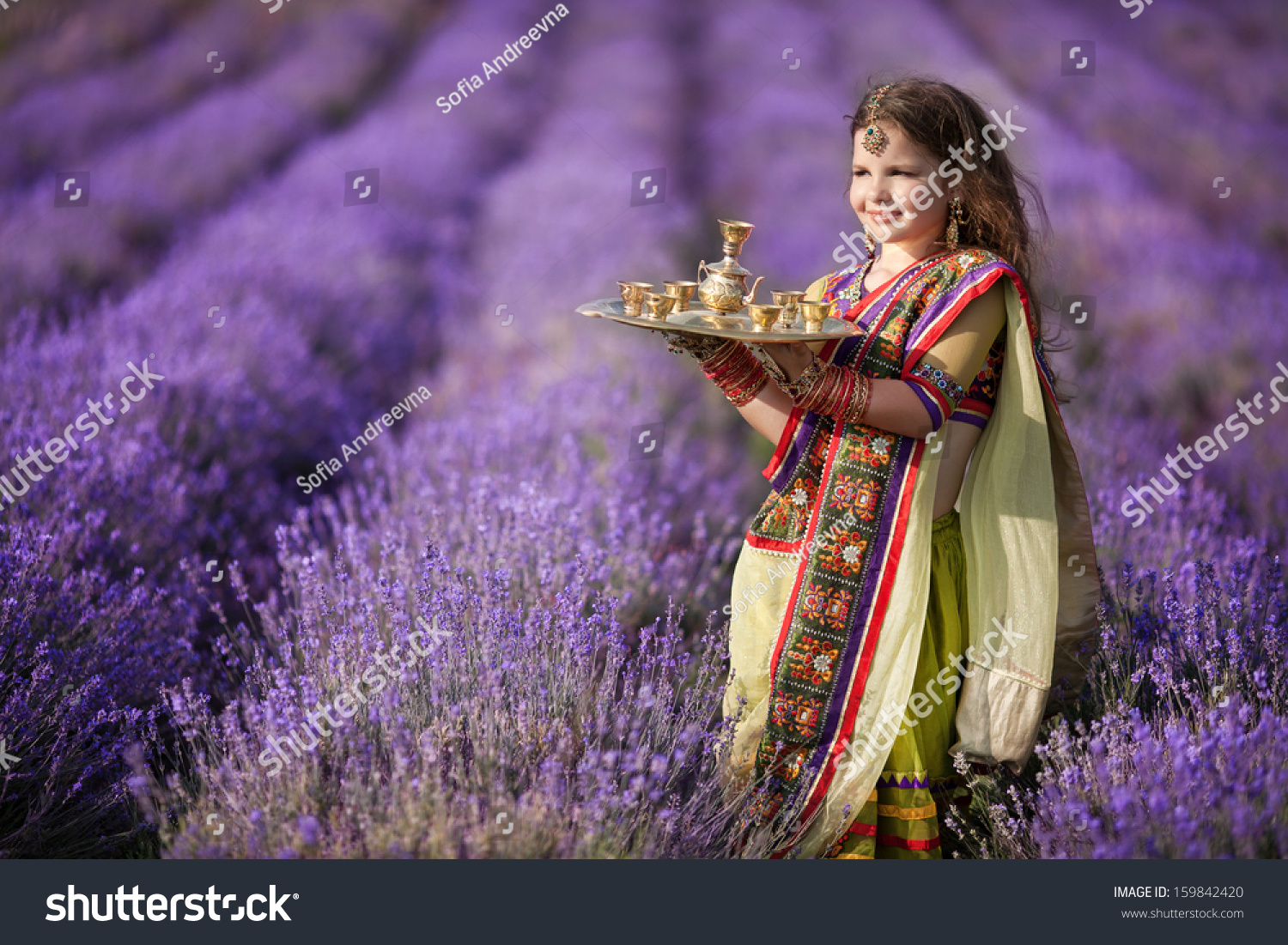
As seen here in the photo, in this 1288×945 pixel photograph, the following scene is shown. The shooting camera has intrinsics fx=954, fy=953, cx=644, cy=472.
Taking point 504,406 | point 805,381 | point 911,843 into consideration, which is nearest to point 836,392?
point 805,381

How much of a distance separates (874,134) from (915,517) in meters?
0.81

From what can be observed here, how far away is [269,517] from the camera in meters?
3.79

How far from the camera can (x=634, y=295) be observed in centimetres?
182

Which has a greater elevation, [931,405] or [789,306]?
[789,306]

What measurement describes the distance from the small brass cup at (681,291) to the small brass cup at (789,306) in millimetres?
174

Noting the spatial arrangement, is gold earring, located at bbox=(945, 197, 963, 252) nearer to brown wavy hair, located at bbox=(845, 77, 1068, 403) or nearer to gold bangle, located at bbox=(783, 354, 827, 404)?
brown wavy hair, located at bbox=(845, 77, 1068, 403)

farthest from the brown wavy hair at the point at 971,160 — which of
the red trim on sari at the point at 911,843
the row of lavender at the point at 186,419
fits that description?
the row of lavender at the point at 186,419

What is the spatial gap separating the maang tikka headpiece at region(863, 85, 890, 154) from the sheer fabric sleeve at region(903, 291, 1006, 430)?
39 centimetres

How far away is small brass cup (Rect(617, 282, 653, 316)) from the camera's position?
180 centimetres

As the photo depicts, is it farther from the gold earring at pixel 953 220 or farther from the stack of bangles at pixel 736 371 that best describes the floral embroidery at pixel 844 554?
the gold earring at pixel 953 220

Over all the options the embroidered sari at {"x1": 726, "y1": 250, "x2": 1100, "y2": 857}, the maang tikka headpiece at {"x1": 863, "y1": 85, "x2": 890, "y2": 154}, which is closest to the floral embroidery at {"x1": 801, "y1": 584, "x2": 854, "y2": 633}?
the embroidered sari at {"x1": 726, "y1": 250, "x2": 1100, "y2": 857}

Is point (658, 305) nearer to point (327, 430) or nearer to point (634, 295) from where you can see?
point (634, 295)

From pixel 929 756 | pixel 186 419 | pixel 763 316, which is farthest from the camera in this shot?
pixel 186 419

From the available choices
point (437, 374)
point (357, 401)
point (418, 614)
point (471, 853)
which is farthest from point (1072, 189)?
point (471, 853)
